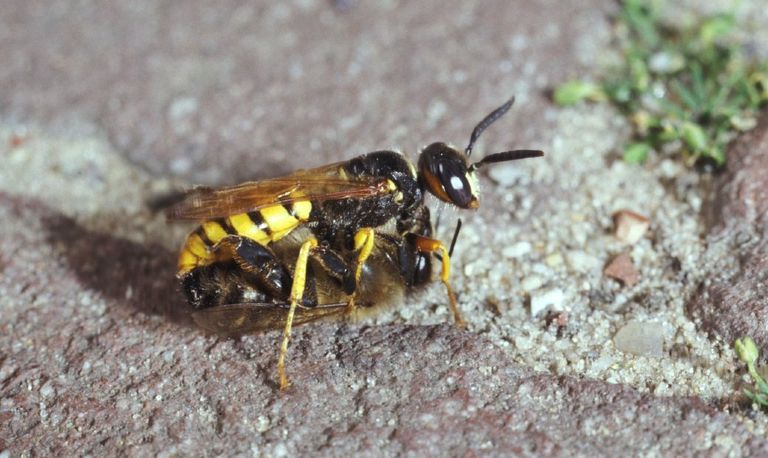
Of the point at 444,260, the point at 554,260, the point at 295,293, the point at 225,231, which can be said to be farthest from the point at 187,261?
the point at 554,260

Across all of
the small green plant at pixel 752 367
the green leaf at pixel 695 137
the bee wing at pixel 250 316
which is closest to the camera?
the small green plant at pixel 752 367

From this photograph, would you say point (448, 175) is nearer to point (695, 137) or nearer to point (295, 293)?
point (295, 293)

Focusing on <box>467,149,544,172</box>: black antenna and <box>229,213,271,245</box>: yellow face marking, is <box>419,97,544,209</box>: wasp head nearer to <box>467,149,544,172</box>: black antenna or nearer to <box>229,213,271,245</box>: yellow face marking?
<box>467,149,544,172</box>: black antenna

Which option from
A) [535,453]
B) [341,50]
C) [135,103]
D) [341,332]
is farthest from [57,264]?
[535,453]

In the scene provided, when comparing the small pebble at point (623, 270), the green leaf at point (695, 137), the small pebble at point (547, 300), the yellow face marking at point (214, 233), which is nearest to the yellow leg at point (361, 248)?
the yellow face marking at point (214, 233)


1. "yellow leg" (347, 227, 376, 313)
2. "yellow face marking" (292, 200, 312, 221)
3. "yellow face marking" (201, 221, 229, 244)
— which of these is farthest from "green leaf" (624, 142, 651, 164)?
"yellow face marking" (201, 221, 229, 244)

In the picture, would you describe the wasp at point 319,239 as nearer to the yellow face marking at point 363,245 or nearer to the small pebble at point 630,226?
the yellow face marking at point 363,245
